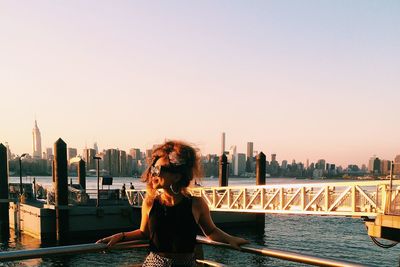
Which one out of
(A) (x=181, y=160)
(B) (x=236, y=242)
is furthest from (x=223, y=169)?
(A) (x=181, y=160)

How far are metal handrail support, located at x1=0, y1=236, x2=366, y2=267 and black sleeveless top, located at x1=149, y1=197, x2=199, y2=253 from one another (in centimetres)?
32

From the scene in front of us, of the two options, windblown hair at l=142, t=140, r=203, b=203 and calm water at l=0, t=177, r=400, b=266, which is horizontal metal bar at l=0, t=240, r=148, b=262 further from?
calm water at l=0, t=177, r=400, b=266

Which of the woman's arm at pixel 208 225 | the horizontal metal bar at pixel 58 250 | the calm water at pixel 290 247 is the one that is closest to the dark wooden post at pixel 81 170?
the calm water at pixel 290 247

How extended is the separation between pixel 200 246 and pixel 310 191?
721 inches

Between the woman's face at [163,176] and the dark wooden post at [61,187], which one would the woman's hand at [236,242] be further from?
the dark wooden post at [61,187]

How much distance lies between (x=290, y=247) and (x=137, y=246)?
24188 millimetres

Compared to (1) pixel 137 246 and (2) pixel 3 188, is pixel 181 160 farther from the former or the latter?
(2) pixel 3 188

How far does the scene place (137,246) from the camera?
119 inches

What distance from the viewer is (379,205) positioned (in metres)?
14.8

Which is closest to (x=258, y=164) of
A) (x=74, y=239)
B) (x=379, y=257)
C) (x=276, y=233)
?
(x=276, y=233)

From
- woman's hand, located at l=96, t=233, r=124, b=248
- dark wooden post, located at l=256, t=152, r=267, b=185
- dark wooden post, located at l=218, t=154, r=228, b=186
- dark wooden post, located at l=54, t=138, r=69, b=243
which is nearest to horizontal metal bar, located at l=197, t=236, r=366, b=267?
woman's hand, located at l=96, t=233, r=124, b=248

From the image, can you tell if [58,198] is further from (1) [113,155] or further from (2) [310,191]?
(1) [113,155]

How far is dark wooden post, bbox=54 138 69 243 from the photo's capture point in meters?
24.5

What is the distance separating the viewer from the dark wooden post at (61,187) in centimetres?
2450
